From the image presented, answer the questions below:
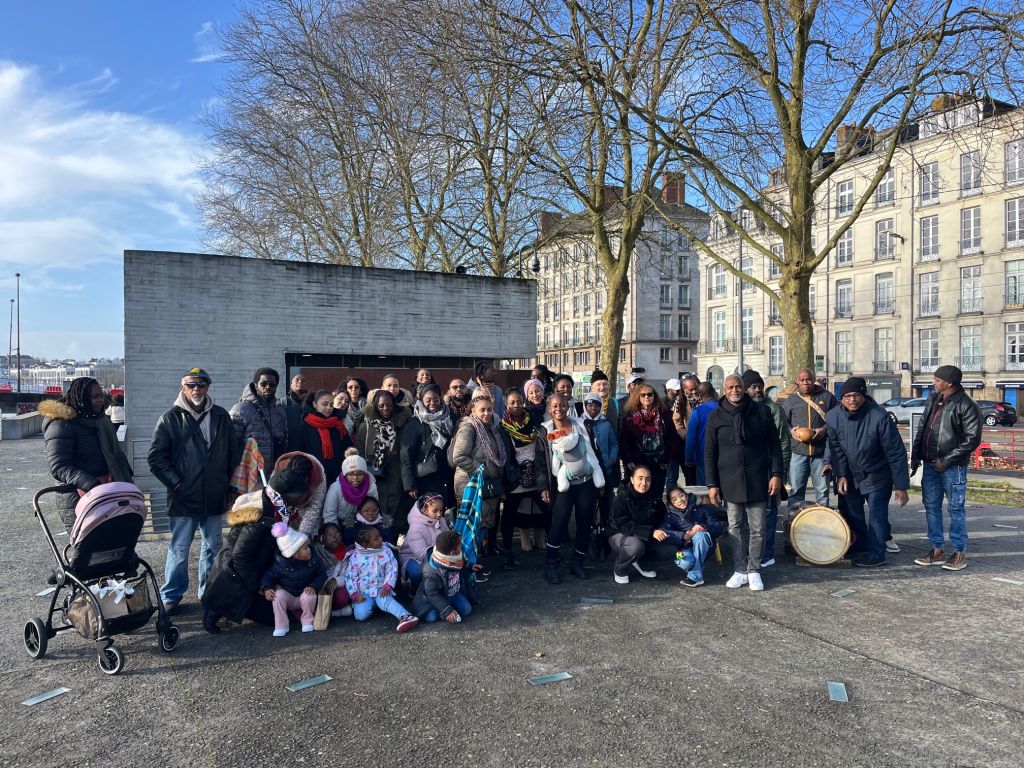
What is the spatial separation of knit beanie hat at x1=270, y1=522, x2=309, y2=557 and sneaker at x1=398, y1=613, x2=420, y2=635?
95cm

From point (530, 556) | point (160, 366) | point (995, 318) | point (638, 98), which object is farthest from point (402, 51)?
point (995, 318)

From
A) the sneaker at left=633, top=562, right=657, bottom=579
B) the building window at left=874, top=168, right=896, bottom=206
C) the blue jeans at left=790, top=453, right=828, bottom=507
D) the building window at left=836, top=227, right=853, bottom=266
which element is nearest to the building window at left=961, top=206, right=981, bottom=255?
the building window at left=874, top=168, right=896, bottom=206

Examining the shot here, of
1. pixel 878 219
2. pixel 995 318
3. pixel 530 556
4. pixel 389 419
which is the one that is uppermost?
pixel 878 219

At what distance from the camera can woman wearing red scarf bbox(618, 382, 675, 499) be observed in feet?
25.2

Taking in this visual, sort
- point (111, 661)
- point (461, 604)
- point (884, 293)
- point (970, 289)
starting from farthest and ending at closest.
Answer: point (884, 293), point (970, 289), point (461, 604), point (111, 661)

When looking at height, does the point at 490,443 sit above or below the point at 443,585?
above

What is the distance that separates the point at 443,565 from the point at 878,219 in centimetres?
5100

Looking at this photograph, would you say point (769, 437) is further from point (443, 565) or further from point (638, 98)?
point (638, 98)

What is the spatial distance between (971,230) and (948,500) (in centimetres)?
4451

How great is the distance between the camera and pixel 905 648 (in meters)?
4.96

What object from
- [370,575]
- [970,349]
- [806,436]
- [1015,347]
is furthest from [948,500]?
[970,349]

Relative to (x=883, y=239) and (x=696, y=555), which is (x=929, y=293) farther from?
(x=696, y=555)

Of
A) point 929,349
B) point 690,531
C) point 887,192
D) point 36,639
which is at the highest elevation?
point 887,192

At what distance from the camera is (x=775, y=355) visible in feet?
181
